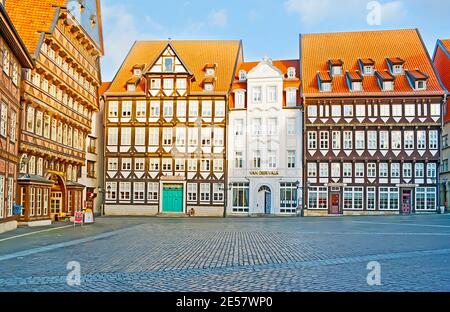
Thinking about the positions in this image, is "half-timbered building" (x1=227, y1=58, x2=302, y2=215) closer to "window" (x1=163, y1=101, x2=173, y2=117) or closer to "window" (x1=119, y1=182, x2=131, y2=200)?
"window" (x1=163, y1=101, x2=173, y2=117)

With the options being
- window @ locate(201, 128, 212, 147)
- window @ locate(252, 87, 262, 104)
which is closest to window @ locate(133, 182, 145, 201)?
window @ locate(201, 128, 212, 147)

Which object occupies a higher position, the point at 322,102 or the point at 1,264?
the point at 322,102

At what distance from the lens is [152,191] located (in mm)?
49969

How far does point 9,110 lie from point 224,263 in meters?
17.2

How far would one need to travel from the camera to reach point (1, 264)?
1342 cm

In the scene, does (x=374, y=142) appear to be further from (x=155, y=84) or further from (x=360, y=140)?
(x=155, y=84)

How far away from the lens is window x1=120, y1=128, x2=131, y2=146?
166 ft

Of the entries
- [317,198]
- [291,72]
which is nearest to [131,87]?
[291,72]

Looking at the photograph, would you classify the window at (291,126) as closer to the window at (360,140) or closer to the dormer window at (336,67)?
the window at (360,140)
